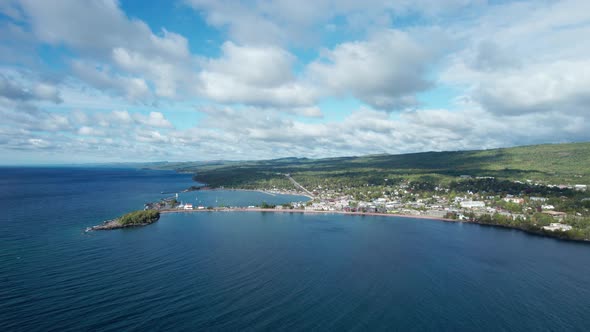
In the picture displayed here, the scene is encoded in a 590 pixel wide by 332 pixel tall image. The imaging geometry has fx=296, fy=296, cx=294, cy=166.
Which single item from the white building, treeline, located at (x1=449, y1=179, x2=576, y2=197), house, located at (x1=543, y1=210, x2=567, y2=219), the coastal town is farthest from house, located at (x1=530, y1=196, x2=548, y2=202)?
the white building

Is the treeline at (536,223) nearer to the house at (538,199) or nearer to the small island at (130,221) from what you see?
the house at (538,199)

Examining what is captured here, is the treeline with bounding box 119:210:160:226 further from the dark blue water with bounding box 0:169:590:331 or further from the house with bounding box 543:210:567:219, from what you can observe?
the house with bounding box 543:210:567:219

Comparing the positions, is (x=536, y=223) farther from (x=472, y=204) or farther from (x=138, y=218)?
(x=138, y=218)

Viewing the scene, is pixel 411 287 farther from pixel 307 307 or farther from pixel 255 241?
pixel 255 241

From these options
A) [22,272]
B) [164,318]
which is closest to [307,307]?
[164,318]

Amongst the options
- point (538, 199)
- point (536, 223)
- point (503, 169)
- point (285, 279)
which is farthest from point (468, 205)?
point (503, 169)
